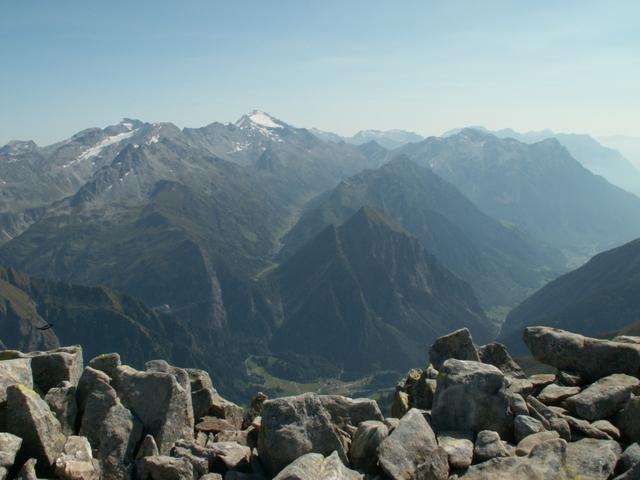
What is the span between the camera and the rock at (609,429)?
1886 cm

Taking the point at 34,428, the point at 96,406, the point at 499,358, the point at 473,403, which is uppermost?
the point at 34,428

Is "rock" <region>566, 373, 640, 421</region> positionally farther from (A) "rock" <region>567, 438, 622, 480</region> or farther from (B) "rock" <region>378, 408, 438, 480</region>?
(B) "rock" <region>378, 408, 438, 480</region>

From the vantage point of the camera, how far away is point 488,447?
17.7 m

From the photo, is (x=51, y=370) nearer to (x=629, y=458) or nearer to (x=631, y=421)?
(x=629, y=458)

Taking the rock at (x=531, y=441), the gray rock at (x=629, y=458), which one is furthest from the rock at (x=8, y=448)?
the gray rock at (x=629, y=458)

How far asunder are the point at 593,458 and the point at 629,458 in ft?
3.45

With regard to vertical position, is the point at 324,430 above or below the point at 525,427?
above

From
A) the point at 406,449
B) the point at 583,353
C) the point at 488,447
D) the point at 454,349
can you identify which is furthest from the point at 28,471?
the point at 583,353

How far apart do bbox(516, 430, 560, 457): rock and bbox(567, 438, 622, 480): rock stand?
60 centimetres

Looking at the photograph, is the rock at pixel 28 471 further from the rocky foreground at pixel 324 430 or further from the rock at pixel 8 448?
the rock at pixel 8 448

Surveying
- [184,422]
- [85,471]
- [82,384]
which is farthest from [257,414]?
[85,471]

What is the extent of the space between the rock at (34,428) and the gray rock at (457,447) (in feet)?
40.3

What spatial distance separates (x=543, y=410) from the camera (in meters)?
20.5

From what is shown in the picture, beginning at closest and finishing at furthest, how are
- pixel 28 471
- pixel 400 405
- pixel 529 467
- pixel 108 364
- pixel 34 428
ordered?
pixel 28 471 < pixel 529 467 < pixel 34 428 < pixel 108 364 < pixel 400 405
